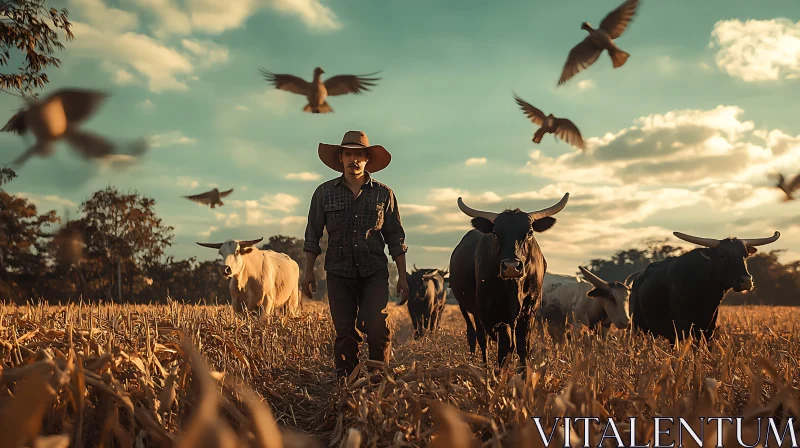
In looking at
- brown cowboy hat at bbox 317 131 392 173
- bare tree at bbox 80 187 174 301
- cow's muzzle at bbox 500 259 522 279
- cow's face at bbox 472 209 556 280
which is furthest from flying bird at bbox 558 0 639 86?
bare tree at bbox 80 187 174 301

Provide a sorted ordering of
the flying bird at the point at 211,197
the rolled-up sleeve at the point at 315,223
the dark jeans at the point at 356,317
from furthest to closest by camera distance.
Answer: the flying bird at the point at 211,197
the rolled-up sleeve at the point at 315,223
the dark jeans at the point at 356,317

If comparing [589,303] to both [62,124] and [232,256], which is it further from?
[62,124]

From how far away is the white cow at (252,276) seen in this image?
12.3 m

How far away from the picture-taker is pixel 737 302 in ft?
162

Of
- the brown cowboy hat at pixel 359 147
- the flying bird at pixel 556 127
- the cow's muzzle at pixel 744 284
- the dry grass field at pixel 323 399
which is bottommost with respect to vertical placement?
the dry grass field at pixel 323 399

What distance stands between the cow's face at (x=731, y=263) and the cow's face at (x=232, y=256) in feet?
27.5

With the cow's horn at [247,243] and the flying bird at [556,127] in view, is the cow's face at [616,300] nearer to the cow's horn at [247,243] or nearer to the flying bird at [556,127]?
the flying bird at [556,127]

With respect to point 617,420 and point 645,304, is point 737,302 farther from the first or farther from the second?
point 617,420

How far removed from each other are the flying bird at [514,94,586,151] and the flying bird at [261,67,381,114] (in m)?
3.41

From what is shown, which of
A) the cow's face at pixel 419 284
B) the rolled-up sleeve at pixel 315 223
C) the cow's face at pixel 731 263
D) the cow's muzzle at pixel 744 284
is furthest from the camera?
the cow's face at pixel 419 284

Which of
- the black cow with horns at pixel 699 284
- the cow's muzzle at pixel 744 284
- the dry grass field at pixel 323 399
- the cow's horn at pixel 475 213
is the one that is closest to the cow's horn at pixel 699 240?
the black cow with horns at pixel 699 284

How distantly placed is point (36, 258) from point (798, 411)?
3828 centimetres

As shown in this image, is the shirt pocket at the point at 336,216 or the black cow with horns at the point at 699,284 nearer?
the shirt pocket at the point at 336,216

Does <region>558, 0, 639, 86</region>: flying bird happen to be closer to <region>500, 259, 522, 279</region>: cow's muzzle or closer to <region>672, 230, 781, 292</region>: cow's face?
<region>672, 230, 781, 292</region>: cow's face
